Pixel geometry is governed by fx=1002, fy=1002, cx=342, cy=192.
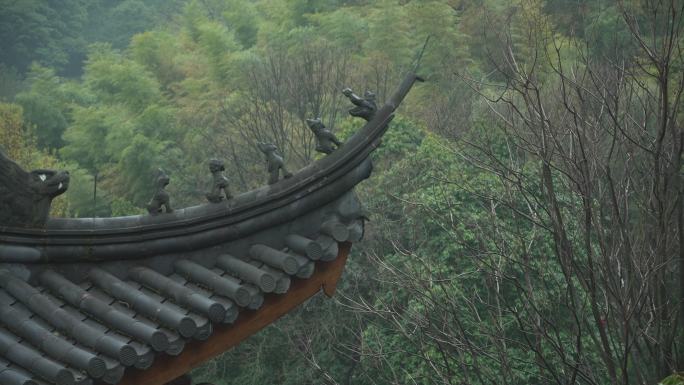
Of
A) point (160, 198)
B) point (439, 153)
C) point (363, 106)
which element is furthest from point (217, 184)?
point (439, 153)

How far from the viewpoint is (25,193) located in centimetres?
337

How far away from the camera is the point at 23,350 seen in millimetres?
3209

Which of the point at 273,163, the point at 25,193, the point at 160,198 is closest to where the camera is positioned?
the point at 25,193

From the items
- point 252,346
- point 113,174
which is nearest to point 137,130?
point 113,174

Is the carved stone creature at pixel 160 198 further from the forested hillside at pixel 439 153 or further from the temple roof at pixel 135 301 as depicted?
the forested hillside at pixel 439 153

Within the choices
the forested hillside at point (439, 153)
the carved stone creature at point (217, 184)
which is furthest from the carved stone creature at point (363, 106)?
the forested hillside at point (439, 153)

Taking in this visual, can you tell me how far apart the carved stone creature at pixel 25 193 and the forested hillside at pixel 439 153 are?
1.91 meters

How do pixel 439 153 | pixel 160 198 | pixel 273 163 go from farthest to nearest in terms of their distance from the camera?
pixel 439 153
pixel 273 163
pixel 160 198

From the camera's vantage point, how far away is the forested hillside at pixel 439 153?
4.34 metres

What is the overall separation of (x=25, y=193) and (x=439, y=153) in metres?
12.5

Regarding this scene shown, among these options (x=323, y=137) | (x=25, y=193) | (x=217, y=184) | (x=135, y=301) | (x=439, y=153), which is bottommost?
(x=439, y=153)

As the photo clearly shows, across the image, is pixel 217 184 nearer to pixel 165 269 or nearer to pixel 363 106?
pixel 165 269

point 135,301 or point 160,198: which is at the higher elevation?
point 160,198

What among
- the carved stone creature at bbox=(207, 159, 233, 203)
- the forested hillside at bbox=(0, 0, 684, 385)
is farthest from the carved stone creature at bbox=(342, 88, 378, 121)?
the forested hillside at bbox=(0, 0, 684, 385)
